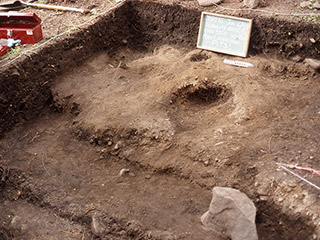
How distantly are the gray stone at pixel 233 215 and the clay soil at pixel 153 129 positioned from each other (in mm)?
132

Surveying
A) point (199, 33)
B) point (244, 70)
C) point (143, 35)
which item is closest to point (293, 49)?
point (244, 70)

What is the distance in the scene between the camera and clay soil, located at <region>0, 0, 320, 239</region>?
368cm

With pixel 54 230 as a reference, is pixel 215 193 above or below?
above

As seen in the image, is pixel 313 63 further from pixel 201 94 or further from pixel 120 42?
pixel 120 42

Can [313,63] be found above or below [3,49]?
below

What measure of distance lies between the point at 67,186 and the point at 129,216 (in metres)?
0.84

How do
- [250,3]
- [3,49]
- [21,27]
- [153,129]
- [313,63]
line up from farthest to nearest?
[250,3] < [21,27] < [313,63] < [3,49] < [153,129]

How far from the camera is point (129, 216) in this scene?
3703 millimetres

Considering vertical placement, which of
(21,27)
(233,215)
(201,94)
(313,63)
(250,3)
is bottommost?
(233,215)

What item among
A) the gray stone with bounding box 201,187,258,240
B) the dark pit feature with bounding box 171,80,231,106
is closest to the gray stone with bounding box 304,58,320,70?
the dark pit feature with bounding box 171,80,231,106

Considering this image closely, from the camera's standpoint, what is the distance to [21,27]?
5543 millimetres

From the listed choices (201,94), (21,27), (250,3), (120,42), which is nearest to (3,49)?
(21,27)

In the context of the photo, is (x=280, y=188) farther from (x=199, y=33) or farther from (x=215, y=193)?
(x=199, y=33)

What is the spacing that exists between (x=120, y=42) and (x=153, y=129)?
249cm
